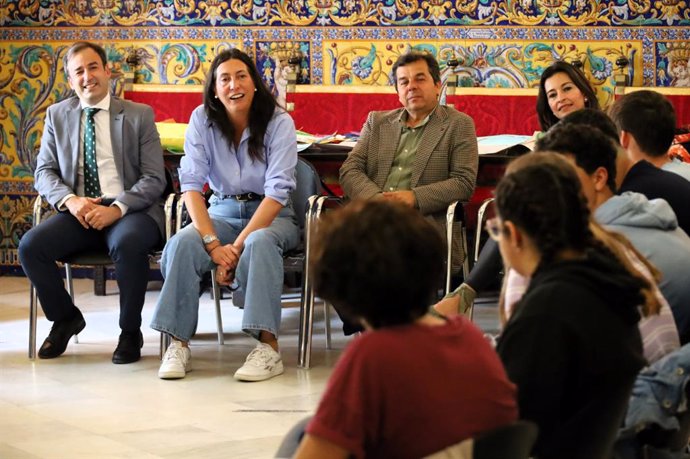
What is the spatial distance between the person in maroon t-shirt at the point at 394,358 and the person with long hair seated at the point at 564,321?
5.7 inches

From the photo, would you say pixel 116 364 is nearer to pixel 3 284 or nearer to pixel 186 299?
pixel 186 299

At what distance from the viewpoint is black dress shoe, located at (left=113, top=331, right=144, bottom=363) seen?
4.55 meters

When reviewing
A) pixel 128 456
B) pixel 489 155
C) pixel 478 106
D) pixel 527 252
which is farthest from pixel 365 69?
pixel 527 252

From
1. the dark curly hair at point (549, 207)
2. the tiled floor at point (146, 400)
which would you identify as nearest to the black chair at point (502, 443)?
the dark curly hair at point (549, 207)

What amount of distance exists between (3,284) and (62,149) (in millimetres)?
2211

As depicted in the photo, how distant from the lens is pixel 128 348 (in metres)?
4.56

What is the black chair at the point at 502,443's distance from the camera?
5.08ft

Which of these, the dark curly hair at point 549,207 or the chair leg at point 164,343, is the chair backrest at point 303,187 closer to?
the chair leg at point 164,343

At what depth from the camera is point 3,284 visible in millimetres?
6797

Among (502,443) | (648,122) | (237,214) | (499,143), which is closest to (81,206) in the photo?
(237,214)

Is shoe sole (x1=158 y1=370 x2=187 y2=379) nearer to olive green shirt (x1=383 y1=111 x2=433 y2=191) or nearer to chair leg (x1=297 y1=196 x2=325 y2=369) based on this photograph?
chair leg (x1=297 y1=196 x2=325 y2=369)

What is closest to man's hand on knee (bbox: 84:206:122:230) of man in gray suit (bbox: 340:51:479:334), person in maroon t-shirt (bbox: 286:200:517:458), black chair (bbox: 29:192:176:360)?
black chair (bbox: 29:192:176:360)

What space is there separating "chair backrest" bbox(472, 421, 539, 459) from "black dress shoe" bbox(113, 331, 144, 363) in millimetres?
3151

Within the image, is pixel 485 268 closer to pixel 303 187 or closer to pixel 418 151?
pixel 418 151
